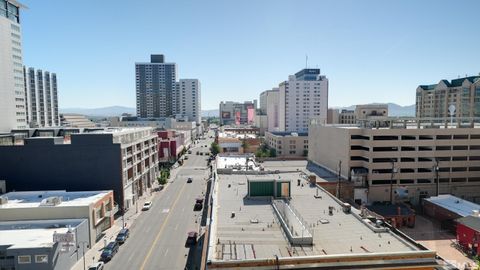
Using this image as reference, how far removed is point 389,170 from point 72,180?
187 feet

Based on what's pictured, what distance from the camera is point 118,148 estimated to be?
53.9 metres

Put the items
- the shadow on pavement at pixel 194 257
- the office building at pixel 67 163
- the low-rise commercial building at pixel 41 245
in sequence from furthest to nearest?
the office building at pixel 67 163 → the shadow on pavement at pixel 194 257 → the low-rise commercial building at pixel 41 245

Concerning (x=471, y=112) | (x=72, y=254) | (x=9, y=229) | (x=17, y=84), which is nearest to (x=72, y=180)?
(x=9, y=229)

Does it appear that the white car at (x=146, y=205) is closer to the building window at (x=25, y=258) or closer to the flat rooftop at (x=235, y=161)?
the flat rooftop at (x=235, y=161)

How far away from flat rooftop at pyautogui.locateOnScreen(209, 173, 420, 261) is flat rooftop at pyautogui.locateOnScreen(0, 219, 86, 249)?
63.2ft

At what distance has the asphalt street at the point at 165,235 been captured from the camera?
124 feet

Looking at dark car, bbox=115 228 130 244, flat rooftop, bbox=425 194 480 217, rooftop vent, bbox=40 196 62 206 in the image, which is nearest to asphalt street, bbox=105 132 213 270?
dark car, bbox=115 228 130 244

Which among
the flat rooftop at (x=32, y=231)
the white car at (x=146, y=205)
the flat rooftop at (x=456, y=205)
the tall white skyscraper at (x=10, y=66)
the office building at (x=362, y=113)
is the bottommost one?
the white car at (x=146, y=205)

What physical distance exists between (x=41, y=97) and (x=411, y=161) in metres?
182

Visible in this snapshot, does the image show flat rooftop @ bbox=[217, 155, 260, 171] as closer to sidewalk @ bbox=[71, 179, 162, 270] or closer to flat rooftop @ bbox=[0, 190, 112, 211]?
sidewalk @ bbox=[71, 179, 162, 270]

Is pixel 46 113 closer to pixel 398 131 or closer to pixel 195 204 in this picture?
pixel 195 204

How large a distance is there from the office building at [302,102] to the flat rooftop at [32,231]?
125 m

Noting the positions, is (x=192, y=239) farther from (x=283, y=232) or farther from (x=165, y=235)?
(x=283, y=232)

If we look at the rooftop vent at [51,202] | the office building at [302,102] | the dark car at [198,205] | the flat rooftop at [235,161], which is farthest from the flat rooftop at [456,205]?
the office building at [302,102]
